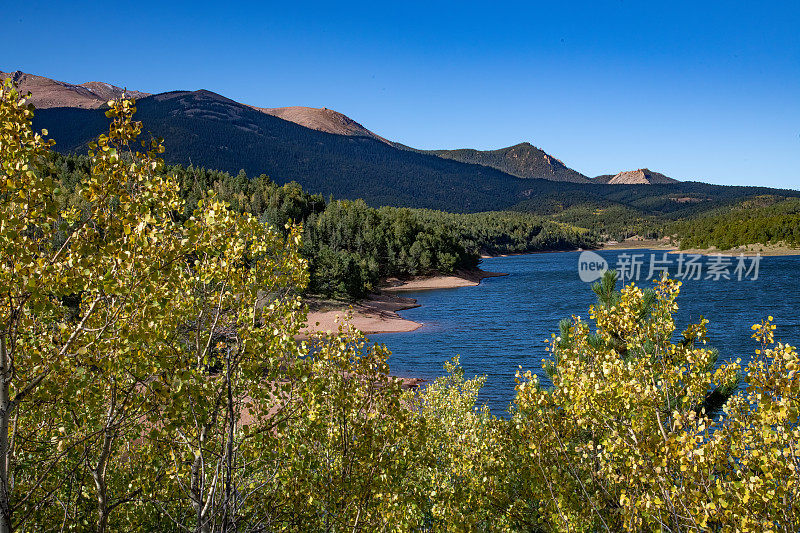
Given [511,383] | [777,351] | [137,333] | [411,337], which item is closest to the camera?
[137,333]

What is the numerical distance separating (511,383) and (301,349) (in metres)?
29.7

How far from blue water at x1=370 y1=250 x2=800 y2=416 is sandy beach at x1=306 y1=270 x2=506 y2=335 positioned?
92.9 inches

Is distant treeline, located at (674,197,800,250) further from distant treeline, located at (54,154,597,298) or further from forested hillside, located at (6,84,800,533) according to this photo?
forested hillside, located at (6,84,800,533)

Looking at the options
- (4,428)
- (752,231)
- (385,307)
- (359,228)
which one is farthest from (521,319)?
(752,231)

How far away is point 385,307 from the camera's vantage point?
74.4 meters

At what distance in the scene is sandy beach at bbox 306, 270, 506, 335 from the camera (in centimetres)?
5875

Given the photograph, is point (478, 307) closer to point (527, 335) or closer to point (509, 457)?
point (527, 335)

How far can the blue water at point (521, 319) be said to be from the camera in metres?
38.0

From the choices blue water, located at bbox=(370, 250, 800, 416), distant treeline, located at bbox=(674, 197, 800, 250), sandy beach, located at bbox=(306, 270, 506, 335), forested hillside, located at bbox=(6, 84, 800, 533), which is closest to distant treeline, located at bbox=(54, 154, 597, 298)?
sandy beach, located at bbox=(306, 270, 506, 335)

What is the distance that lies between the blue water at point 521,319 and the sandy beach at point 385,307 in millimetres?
2359

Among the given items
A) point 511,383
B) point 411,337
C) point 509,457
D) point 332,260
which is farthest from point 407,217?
point 509,457

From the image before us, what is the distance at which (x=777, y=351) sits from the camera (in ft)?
17.6

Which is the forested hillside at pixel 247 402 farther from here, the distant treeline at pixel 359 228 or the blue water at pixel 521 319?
the distant treeline at pixel 359 228

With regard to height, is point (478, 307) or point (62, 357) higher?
point (62, 357)
